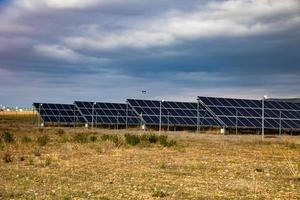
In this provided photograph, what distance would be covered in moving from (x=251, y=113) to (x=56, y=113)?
32.2 meters

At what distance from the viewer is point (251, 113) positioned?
5272 centimetres

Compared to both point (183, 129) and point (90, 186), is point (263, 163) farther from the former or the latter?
point (183, 129)

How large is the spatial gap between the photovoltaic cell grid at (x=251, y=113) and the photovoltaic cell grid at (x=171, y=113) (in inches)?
112

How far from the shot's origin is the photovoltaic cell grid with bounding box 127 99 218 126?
5772 cm

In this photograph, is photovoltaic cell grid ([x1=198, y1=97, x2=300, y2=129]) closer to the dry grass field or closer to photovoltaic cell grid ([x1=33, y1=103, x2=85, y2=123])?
the dry grass field

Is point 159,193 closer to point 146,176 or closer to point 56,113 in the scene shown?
point 146,176

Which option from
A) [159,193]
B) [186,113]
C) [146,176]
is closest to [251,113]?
[186,113]

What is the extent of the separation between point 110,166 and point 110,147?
9.56 meters

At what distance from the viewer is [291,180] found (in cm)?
1612

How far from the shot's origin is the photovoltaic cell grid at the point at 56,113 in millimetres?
72650

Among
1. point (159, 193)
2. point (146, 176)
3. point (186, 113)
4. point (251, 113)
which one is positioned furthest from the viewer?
point (186, 113)

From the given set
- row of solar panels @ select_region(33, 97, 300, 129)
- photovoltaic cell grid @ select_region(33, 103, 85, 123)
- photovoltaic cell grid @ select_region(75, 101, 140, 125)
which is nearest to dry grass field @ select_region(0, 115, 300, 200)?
row of solar panels @ select_region(33, 97, 300, 129)

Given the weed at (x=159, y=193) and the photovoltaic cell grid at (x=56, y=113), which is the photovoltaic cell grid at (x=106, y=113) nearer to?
the photovoltaic cell grid at (x=56, y=113)

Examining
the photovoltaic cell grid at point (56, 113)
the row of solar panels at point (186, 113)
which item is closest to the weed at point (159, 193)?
the row of solar panels at point (186, 113)
